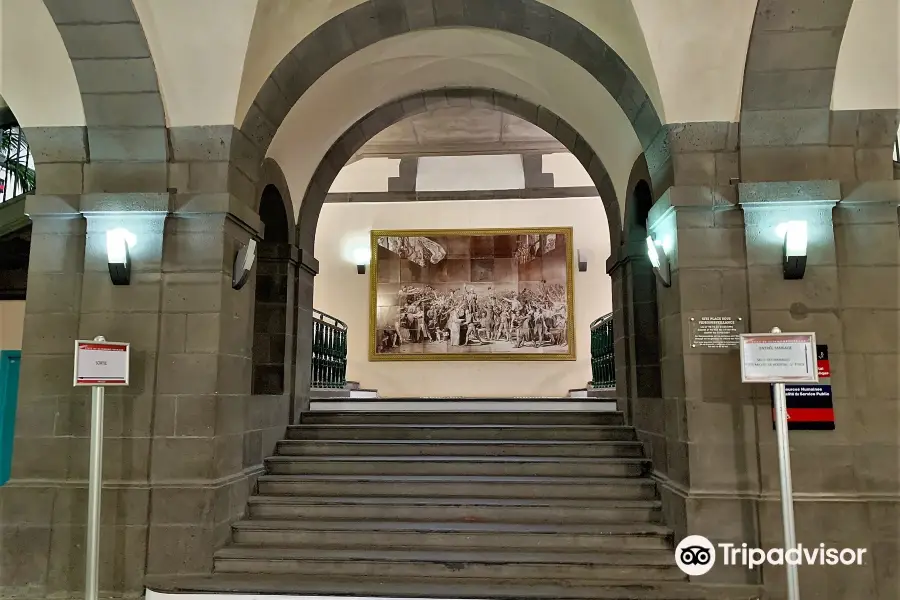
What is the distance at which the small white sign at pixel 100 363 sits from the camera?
143 inches

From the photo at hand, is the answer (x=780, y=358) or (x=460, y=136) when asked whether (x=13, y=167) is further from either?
(x=780, y=358)

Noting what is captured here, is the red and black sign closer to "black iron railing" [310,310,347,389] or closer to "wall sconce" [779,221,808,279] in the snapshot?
"wall sconce" [779,221,808,279]

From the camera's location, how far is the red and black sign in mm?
3873

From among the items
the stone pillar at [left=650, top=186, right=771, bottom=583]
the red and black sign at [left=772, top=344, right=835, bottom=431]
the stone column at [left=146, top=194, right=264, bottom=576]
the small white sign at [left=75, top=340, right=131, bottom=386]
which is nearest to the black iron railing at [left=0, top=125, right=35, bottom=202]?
the stone column at [left=146, top=194, right=264, bottom=576]

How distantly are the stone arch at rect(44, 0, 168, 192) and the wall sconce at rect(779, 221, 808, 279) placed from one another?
4.29m

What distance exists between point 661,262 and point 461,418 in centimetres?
254

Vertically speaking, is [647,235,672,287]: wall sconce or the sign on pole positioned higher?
[647,235,672,287]: wall sconce

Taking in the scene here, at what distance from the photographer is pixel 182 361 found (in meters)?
4.21

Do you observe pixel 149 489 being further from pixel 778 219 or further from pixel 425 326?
pixel 425 326

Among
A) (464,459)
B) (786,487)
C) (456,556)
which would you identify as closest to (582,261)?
(464,459)

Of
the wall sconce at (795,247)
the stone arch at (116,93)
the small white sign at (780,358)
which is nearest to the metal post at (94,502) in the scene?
the stone arch at (116,93)

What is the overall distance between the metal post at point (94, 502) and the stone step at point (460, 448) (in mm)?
1927

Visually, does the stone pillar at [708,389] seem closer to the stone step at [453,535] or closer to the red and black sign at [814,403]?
the red and black sign at [814,403]

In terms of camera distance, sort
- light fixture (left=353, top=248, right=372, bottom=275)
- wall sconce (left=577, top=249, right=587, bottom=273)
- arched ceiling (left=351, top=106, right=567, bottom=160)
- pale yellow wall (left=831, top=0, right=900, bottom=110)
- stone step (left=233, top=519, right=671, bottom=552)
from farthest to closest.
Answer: light fixture (left=353, top=248, right=372, bottom=275) < wall sconce (left=577, top=249, right=587, bottom=273) < arched ceiling (left=351, top=106, right=567, bottom=160) < stone step (left=233, top=519, right=671, bottom=552) < pale yellow wall (left=831, top=0, right=900, bottom=110)
